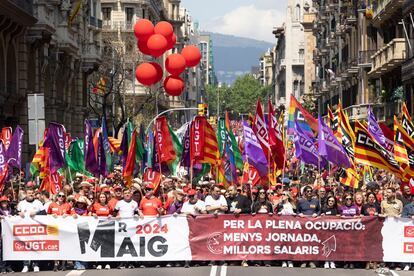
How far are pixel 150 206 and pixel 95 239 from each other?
1.21m

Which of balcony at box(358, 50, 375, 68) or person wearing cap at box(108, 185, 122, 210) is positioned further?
balcony at box(358, 50, 375, 68)

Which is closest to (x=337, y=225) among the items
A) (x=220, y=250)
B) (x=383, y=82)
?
(x=220, y=250)

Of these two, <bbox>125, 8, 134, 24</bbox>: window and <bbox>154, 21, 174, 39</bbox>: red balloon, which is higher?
<bbox>125, 8, 134, 24</bbox>: window

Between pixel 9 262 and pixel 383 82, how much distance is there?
39.7 m

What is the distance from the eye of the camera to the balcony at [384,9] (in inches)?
2090

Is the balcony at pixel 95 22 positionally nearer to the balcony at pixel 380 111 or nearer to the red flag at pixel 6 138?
the balcony at pixel 380 111

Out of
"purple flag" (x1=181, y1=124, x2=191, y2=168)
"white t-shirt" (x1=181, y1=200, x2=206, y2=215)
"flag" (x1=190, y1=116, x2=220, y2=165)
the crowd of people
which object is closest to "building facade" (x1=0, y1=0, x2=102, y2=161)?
"purple flag" (x1=181, y1=124, x2=191, y2=168)

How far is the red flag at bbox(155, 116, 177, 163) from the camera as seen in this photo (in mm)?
26969

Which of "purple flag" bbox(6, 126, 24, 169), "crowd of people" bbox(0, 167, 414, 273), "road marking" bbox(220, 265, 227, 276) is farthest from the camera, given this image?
"purple flag" bbox(6, 126, 24, 169)

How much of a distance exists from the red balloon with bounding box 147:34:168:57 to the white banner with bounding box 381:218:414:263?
714 inches

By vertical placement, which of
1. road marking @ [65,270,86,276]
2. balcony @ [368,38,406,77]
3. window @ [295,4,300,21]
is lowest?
road marking @ [65,270,86,276]

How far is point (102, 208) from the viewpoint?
22203 mm

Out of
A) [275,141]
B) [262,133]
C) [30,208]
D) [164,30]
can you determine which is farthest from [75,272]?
[164,30]

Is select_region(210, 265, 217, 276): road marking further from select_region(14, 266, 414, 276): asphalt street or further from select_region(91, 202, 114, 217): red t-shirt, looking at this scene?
select_region(91, 202, 114, 217): red t-shirt
